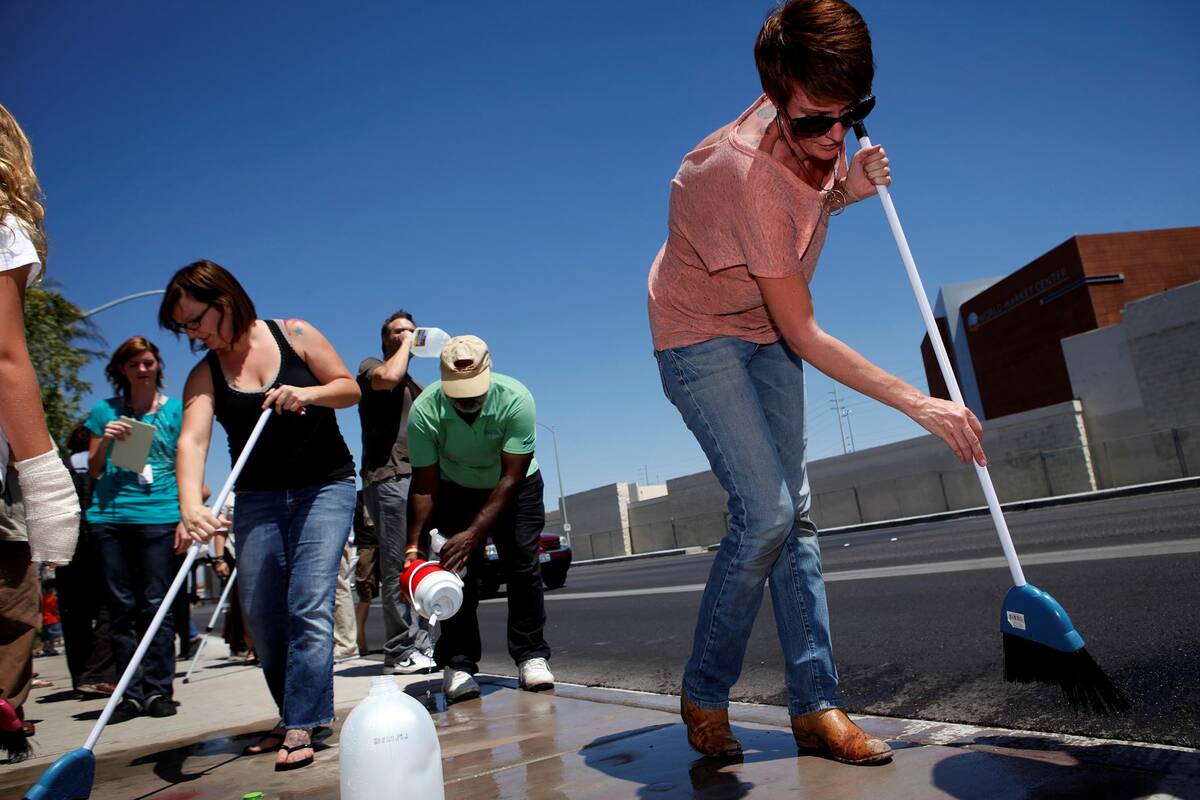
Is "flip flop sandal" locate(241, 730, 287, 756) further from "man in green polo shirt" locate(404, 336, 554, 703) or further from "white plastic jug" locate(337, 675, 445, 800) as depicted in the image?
"white plastic jug" locate(337, 675, 445, 800)

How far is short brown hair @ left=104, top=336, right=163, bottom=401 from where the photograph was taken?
17.2 feet

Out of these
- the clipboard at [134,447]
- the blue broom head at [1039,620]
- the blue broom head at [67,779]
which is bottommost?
the blue broom head at [67,779]

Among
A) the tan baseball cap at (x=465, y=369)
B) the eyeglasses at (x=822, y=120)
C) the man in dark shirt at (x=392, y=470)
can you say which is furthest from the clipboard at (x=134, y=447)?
the eyeglasses at (x=822, y=120)

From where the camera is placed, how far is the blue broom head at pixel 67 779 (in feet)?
7.26

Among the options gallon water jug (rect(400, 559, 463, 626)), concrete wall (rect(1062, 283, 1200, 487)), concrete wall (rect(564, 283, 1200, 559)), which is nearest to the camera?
gallon water jug (rect(400, 559, 463, 626))

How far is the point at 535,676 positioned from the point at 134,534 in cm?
255

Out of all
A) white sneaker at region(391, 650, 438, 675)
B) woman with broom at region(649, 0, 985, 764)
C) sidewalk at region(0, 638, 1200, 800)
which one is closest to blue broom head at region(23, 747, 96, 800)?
sidewalk at region(0, 638, 1200, 800)

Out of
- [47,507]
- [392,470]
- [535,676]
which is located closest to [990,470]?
[392,470]

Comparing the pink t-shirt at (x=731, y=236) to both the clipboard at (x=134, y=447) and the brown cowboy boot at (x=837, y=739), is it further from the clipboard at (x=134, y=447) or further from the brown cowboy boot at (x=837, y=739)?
the clipboard at (x=134, y=447)

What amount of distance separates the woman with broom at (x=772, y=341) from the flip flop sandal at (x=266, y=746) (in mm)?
1865

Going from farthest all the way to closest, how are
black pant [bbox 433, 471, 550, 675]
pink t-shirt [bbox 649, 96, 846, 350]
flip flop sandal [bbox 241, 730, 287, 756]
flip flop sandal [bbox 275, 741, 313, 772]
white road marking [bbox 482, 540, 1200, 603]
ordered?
white road marking [bbox 482, 540, 1200, 603], black pant [bbox 433, 471, 550, 675], flip flop sandal [bbox 241, 730, 287, 756], flip flop sandal [bbox 275, 741, 313, 772], pink t-shirt [bbox 649, 96, 846, 350]

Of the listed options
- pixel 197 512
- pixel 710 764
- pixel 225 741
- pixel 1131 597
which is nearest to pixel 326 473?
pixel 197 512

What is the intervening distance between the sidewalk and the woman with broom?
184 mm

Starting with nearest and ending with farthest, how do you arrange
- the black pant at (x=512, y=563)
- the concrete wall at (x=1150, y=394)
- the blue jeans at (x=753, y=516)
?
the blue jeans at (x=753, y=516) → the black pant at (x=512, y=563) → the concrete wall at (x=1150, y=394)
